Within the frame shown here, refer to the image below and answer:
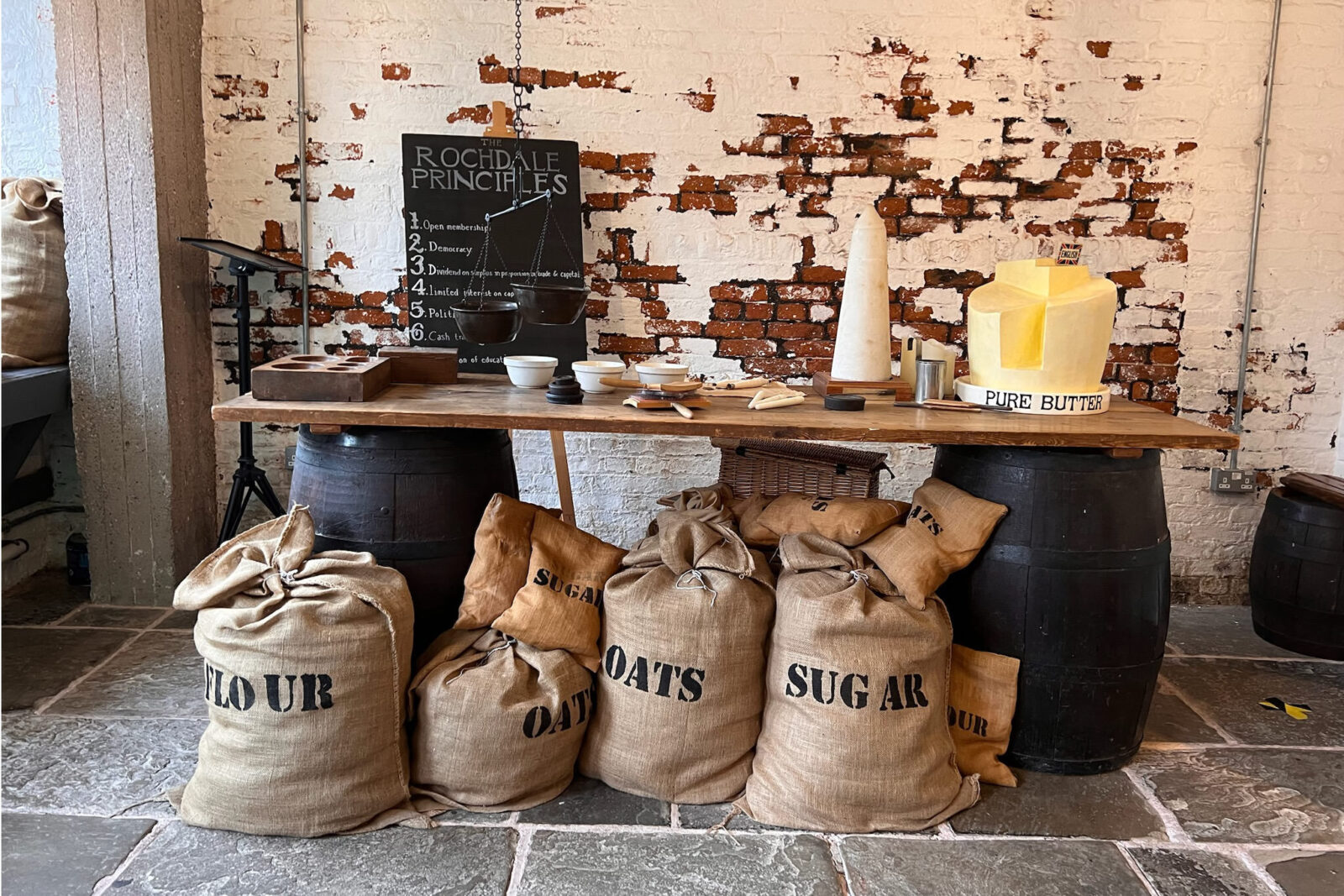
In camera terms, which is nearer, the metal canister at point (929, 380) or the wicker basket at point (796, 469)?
the metal canister at point (929, 380)

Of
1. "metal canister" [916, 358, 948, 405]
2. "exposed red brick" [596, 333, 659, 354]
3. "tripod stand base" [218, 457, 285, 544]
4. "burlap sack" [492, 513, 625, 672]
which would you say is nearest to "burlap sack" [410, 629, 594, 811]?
"burlap sack" [492, 513, 625, 672]

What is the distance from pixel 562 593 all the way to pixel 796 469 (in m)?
0.99

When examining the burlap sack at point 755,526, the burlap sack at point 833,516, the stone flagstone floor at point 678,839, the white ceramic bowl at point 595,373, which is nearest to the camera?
the stone flagstone floor at point 678,839

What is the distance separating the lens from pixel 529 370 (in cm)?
265

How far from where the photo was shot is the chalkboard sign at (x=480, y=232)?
137 inches

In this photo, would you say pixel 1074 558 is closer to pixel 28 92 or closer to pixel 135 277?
pixel 135 277

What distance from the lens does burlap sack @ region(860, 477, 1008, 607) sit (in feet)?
7.30

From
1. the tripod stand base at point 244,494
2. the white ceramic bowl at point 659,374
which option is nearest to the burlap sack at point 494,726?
the white ceramic bowl at point 659,374

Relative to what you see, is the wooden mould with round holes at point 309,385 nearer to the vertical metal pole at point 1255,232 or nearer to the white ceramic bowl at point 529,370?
the white ceramic bowl at point 529,370

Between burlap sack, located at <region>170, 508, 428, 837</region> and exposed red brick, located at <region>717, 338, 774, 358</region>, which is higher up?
exposed red brick, located at <region>717, 338, 774, 358</region>

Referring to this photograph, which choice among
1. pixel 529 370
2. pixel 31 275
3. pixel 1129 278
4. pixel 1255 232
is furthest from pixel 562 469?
pixel 1255 232

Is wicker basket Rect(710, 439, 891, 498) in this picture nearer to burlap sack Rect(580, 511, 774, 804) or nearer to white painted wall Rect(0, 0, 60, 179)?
burlap sack Rect(580, 511, 774, 804)

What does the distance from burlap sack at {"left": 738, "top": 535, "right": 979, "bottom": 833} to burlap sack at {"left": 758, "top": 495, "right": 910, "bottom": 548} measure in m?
0.14

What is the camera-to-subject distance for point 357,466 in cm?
232
